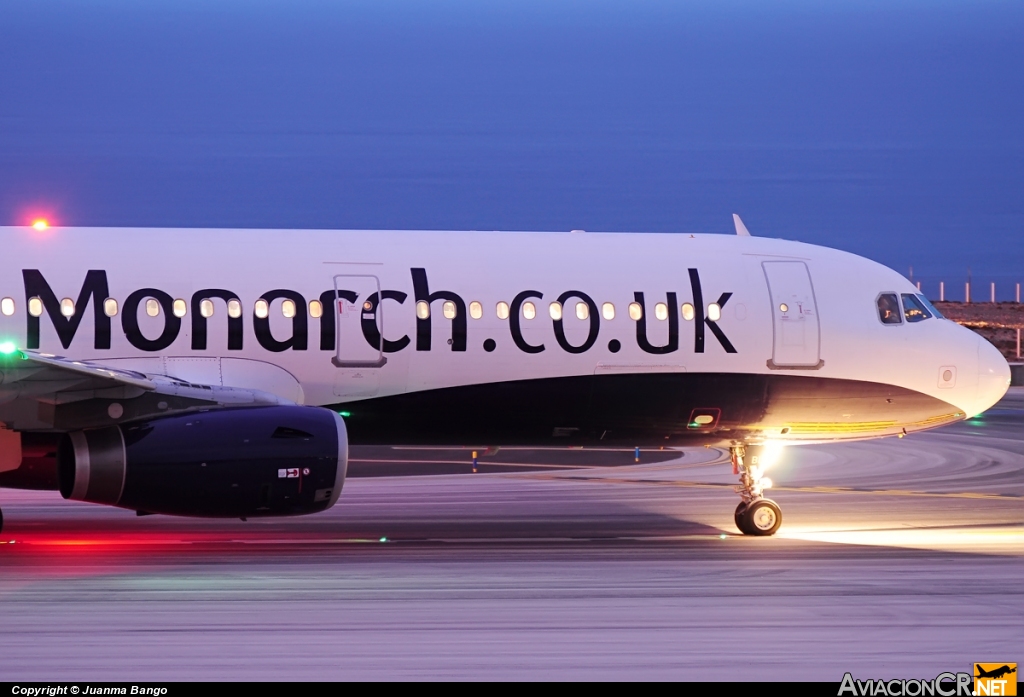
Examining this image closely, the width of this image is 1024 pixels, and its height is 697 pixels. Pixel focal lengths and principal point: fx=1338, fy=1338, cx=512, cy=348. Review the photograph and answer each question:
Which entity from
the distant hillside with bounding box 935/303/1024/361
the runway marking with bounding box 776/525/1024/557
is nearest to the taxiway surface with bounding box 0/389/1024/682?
the runway marking with bounding box 776/525/1024/557

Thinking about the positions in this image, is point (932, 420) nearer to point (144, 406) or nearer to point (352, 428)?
point (352, 428)

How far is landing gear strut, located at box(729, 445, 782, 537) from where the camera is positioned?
17078 millimetres

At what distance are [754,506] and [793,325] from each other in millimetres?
2372

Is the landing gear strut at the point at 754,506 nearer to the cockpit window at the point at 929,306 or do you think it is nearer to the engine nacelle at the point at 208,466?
the cockpit window at the point at 929,306

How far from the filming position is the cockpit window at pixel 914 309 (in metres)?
17.6

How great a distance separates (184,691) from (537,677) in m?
2.44

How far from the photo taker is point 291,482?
45.5 feet

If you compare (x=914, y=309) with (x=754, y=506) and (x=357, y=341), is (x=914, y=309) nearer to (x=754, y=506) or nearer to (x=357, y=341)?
(x=754, y=506)

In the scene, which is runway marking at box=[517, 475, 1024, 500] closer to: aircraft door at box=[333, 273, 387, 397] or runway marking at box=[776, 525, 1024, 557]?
A: runway marking at box=[776, 525, 1024, 557]

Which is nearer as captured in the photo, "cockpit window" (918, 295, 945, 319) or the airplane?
the airplane

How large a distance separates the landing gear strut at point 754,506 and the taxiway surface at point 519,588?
0.75 ft

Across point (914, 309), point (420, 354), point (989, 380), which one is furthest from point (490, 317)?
point (989, 380)

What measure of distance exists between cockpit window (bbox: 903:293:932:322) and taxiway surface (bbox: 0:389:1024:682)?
9.36 ft

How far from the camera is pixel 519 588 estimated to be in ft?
42.8
